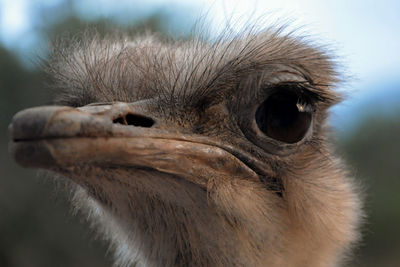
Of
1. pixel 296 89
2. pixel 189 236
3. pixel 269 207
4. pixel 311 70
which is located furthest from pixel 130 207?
pixel 311 70

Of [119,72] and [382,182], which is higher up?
[119,72]

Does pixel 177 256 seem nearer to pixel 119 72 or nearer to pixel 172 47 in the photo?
pixel 119 72

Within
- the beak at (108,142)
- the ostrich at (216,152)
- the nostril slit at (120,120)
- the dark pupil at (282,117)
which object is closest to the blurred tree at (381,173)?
the ostrich at (216,152)

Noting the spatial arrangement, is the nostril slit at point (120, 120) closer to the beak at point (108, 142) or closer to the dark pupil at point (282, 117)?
the beak at point (108, 142)

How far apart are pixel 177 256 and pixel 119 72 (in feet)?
2.27

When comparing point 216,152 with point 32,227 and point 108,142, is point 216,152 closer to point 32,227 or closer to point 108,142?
point 108,142

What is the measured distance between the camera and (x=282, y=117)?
67.4 inches

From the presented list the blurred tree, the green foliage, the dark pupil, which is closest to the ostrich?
the dark pupil

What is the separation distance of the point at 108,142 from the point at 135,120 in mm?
200

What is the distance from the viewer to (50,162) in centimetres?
117

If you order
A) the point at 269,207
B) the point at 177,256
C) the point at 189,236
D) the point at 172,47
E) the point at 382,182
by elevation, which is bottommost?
the point at 382,182

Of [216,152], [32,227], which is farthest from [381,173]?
[216,152]

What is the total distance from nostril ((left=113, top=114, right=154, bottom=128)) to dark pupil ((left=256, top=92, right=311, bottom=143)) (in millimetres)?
443

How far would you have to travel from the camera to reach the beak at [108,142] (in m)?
1.16
